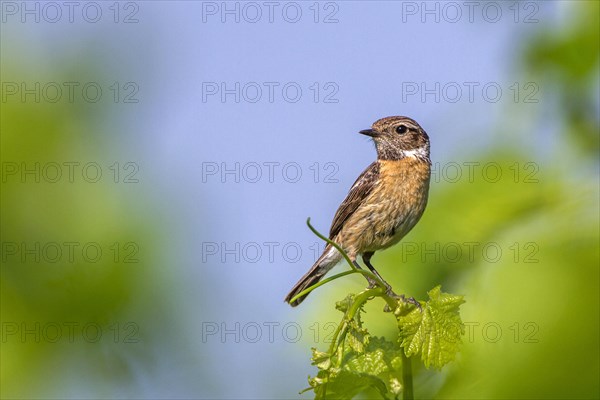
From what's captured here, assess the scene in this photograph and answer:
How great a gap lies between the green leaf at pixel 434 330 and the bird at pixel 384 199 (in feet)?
11.7

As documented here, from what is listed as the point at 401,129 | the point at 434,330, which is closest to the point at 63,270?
the point at 434,330

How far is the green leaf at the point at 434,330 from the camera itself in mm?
2135

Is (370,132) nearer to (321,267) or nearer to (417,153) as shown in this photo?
(417,153)

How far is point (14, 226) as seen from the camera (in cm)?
322

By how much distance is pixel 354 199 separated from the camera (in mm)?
6586

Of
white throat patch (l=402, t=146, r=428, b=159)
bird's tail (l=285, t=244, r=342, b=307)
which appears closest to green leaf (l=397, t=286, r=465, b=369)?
bird's tail (l=285, t=244, r=342, b=307)

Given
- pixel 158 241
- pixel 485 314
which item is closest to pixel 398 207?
pixel 158 241

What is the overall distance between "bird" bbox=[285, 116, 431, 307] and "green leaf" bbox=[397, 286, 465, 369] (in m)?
3.58

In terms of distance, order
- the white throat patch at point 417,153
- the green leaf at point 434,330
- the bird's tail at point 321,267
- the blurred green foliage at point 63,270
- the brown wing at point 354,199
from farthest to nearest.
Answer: the white throat patch at point 417,153
the brown wing at point 354,199
the bird's tail at point 321,267
the blurred green foliage at point 63,270
the green leaf at point 434,330

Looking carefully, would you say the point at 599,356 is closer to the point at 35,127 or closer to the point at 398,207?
the point at 35,127

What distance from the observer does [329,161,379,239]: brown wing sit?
6.52 meters

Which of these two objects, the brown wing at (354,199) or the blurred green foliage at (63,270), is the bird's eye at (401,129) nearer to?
the brown wing at (354,199)

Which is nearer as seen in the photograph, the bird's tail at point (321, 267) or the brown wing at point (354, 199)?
the bird's tail at point (321, 267)

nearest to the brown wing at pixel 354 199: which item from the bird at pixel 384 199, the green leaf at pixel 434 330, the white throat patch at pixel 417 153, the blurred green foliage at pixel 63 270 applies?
the bird at pixel 384 199
